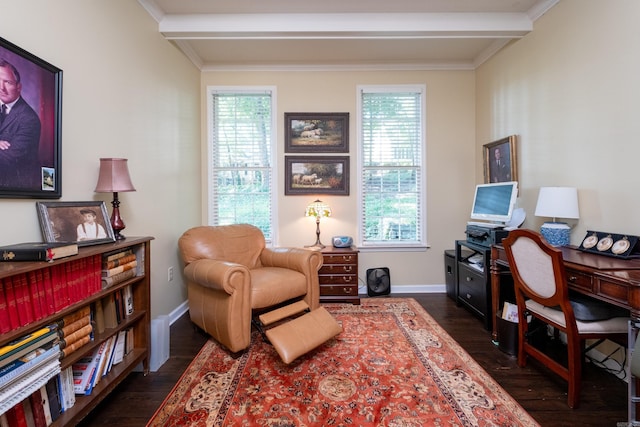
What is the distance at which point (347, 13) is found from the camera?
263 centimetres

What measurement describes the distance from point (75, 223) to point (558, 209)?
313 centimetres

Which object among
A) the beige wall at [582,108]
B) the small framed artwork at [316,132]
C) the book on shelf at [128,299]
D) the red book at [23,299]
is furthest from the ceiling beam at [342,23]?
the red book at [23,299]

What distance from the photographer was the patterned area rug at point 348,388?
151 cm

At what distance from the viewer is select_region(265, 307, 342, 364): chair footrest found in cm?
188

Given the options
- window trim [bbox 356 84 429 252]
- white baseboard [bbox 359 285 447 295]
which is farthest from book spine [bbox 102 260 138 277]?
white baseboard [bbox 359 285 447 295]

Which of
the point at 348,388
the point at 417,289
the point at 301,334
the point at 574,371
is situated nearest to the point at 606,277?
the point at 574,371

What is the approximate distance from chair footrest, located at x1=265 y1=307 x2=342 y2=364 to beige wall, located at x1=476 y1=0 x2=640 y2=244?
2.05m

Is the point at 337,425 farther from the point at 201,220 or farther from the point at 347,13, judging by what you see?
the point at 347,13

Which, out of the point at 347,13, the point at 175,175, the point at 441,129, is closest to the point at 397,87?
the point at 441,129

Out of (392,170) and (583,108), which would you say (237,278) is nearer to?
(392,170)

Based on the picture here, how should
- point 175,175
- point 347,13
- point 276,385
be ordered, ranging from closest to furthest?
point 276,385, point 347,13, point 175,175

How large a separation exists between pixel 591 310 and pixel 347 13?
115 inches

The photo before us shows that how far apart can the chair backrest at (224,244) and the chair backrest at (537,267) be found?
7.24ft

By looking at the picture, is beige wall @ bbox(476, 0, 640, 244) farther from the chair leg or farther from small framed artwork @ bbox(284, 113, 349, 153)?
small framed artwork @ bbox(284, 113, 349, 153)
